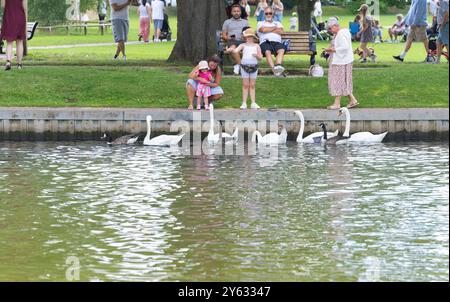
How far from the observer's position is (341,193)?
1670 centimetres

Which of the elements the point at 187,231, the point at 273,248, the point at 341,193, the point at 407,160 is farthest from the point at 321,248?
the point at 407,160

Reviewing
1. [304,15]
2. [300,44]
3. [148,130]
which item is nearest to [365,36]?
[300,44]

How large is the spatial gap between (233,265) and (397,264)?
140 cm

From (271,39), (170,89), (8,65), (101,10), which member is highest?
(271,39)

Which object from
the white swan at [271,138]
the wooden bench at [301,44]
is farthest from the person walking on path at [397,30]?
the white swan at [271,138]

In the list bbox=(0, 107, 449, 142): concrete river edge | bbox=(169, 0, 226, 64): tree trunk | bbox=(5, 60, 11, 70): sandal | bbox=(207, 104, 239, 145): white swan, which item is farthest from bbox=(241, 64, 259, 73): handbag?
bbox=(5, 60, 11, 70): sandal

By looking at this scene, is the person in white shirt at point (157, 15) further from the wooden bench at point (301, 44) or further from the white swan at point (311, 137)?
the white swan at point (311, 137)

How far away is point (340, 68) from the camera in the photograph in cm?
2366

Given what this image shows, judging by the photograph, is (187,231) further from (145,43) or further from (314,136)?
(145,43)

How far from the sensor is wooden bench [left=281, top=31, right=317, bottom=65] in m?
27.8

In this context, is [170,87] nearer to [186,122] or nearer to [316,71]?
[186,122]

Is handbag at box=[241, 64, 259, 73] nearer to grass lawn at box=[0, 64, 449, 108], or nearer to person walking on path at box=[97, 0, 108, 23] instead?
grass lawn at box=[0, 64, 449, 108]

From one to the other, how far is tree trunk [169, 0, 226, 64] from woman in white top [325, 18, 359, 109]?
4.70 meters

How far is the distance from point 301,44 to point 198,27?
2022 mm
